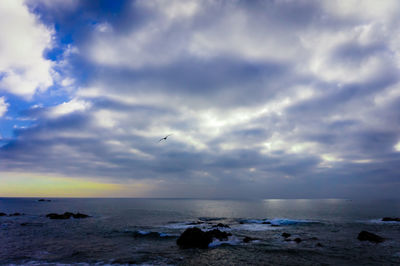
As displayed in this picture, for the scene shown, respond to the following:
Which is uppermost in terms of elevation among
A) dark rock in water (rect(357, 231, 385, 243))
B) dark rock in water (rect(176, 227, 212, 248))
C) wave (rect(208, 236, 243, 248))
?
dark rock in water (rect(357, 231, 385, 243))

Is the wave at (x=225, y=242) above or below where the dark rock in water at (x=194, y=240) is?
below

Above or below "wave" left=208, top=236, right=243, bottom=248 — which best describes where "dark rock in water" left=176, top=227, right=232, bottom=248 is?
above

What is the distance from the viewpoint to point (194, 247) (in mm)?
39125

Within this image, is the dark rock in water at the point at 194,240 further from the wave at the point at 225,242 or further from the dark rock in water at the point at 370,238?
the dark rock in water at the point at 370,238

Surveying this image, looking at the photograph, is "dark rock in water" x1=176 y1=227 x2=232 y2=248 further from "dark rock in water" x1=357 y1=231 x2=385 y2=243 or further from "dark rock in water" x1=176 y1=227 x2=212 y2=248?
"dark rock in water" x1=357 y1=231 x2=385 y2=243

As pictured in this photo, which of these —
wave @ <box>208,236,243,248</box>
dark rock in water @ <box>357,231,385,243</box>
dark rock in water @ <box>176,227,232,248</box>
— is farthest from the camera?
dark rock in water @ <box>357,231,385,243</box>

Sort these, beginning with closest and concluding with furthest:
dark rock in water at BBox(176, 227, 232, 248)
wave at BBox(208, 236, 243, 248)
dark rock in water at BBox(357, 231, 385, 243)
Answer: dark rock in water at BBox(176, 227, 232, 248)
wave at BBox(208, 236, 243, 248)
dark rock in water at BBox(357, 231, 385, 243)

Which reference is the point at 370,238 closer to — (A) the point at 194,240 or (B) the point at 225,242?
(B) the point at 225,242

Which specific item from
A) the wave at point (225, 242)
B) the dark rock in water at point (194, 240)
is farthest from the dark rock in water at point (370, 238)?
the dark rock in water at point (194, 240)

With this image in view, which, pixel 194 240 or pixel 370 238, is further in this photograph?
pixel 370 238

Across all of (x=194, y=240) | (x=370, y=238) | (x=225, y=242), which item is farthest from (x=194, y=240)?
(x=370, y=238)

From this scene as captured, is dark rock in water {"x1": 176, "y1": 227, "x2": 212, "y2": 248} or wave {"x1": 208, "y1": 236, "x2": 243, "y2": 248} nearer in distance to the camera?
dark rock in water {"x1": 176, "y1": 227, "x2": 212, "y2": 248}

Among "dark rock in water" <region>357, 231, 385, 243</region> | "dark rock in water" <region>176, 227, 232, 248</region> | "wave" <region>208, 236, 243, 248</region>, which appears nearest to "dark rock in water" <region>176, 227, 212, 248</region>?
"dark rock in water" <region>176, 227, 232, 248</region>

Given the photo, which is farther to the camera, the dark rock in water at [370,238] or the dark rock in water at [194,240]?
the dark rock in water at [370,238]
